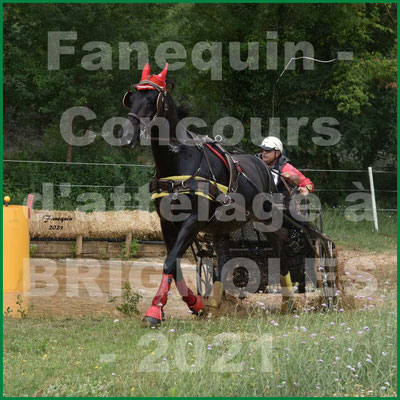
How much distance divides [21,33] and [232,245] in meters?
16.3

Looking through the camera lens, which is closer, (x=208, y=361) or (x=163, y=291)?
(x=208, y=361)

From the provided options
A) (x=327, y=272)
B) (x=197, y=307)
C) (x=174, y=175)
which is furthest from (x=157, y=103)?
(x=327, y=272)

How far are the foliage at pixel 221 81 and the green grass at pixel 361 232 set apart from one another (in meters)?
2.80

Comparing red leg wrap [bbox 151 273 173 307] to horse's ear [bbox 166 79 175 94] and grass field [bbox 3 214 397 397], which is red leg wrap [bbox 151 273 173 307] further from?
horse's ear [bbox 166 79 175 94]

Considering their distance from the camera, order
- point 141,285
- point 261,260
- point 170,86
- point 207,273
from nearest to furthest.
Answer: point 170,86
point 261,260
point 207,273
point 141,285

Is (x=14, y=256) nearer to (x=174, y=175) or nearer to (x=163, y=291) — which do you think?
(x=163, y=291)

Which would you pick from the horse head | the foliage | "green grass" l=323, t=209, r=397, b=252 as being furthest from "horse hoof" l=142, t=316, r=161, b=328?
the foliage

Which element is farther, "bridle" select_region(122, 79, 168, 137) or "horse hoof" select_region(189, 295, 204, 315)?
"horse hoof" select_region(189, 295, 204, 315)

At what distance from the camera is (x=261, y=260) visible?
8656mm

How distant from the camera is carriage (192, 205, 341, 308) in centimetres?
843

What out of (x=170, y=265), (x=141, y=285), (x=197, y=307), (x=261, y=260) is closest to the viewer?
(x=170, y=265)

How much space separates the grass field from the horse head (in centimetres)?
187

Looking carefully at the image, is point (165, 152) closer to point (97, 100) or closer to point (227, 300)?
point (227, 300)

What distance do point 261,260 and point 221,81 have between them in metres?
13.3
